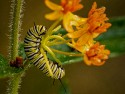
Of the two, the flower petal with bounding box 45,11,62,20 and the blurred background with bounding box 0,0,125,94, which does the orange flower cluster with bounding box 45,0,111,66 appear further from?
the blurred background with bounding box 0,0,125,94

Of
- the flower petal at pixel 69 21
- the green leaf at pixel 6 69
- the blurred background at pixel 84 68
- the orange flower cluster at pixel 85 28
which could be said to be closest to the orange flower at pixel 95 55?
the orange flower cluster at pixel 85 28

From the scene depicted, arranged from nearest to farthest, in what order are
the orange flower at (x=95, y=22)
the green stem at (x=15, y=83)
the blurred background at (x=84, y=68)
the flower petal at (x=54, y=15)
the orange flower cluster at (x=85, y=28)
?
the flower petal at (x=54, y=15) → the orange flower cluster at (x=85, y=28) → the orange flower at (x=95, y=22) → the green stem at (x=15, y=83) → the blurred background at (x=84, y=68)

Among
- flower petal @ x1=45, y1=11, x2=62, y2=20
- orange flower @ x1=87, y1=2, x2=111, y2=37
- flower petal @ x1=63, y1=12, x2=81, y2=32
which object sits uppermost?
flower petal @ x1=45, y1=11, x2=62, y2=20

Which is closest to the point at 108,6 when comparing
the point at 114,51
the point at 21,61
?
the point at 114,51

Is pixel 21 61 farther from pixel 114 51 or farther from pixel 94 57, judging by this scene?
pixel 114 51

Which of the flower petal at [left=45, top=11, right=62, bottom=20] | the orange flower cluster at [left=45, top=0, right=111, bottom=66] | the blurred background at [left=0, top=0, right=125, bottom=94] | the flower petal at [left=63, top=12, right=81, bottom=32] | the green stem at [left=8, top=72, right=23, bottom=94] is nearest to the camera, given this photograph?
the flower petal at [left=45, top=11, right=62, bottom=20]

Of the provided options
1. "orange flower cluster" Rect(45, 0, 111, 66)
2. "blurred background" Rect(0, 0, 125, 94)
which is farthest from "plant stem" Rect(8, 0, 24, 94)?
"blurred background" Rect(0, 0, 125, 94)

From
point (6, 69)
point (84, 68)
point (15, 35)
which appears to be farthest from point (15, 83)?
point (84, 68)

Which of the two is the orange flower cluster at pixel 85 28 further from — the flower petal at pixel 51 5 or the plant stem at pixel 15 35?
the plant stem at pixel 15 35
